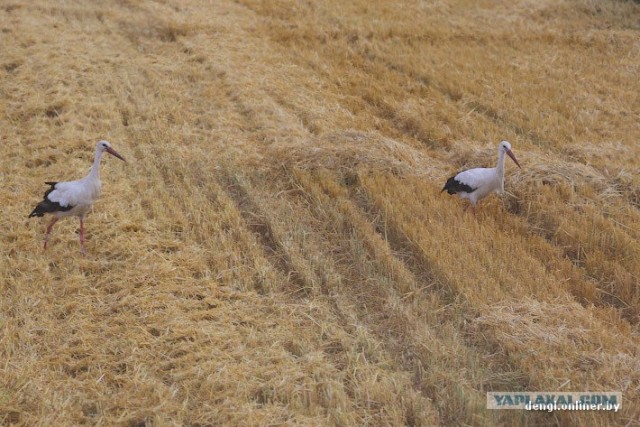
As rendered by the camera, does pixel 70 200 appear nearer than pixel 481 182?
Yes

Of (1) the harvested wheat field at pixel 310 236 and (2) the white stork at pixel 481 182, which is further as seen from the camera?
(2) the white stork at pixel 481 182

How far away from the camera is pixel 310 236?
5.98 m

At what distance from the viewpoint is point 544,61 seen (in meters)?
11.1

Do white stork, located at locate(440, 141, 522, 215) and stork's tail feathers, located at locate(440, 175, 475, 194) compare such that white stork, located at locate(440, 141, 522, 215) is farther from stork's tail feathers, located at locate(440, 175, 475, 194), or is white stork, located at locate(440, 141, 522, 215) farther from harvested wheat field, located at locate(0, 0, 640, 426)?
harvested wheat field, located at locate(0, 0, 640, 426)

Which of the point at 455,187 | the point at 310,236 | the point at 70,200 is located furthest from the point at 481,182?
the point at 70,200

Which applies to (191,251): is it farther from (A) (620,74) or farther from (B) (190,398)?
(A) (620,74)

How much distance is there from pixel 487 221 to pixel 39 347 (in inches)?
169

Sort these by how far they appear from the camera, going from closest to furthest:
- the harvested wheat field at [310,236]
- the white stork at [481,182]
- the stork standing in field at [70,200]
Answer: the harvested wheat field at [310,236]
the stork standing in field at [70,200]
the white stork at [481,182]

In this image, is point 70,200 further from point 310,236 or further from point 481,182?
point 481,182

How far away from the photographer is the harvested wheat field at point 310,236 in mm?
4184

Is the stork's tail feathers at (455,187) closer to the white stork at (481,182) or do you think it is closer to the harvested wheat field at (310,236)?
the white stork at (481,182)

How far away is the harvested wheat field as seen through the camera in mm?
4184

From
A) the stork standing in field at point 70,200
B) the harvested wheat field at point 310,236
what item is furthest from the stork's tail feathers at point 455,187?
the stork standing in field at point 70,200

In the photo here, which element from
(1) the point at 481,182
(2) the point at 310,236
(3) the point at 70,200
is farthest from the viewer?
(1) the point at 481,182
